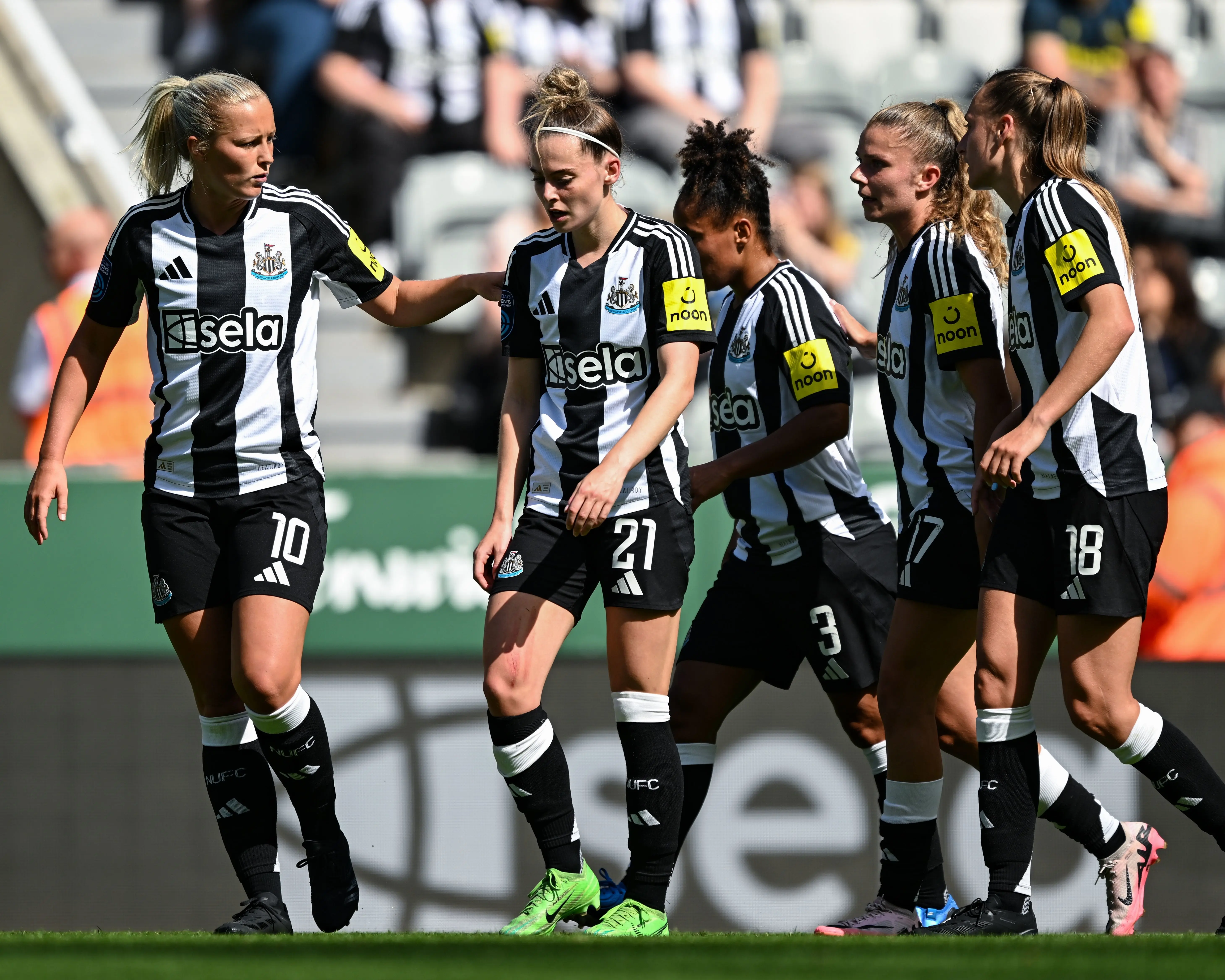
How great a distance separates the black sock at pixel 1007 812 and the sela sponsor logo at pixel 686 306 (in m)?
1.21

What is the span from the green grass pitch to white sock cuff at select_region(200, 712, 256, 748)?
50 centimetres

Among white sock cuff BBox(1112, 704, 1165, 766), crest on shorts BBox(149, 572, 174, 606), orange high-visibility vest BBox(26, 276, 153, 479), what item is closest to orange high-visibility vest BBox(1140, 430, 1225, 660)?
white sock cuff BBox(1112, 704, 1165, 766)

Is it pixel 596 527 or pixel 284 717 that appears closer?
pixel 596 527

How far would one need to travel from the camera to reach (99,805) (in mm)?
5410

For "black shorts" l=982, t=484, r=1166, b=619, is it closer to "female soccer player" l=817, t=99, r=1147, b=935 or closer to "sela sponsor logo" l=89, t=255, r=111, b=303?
"female soccer player" l=817, t=99, r=1147, b=935

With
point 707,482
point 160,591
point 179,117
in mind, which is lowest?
point 160,591

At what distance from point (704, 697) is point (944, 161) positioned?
1554 mm

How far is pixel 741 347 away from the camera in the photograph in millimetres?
4273

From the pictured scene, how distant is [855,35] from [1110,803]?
584cm

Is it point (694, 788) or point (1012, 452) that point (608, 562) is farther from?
point (1012, 452)

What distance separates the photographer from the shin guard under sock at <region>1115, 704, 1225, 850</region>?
3711 millimetres

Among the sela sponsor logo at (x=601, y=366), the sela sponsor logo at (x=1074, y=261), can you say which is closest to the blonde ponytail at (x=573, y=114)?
the sela sponsor logo at (x=601, y=366)

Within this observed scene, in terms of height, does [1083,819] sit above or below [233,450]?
below

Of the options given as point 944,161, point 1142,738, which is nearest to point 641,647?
point 1142,738
